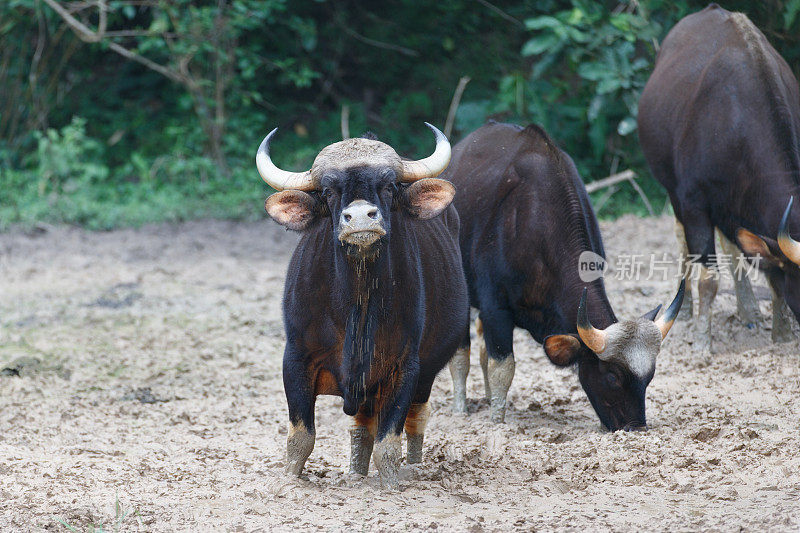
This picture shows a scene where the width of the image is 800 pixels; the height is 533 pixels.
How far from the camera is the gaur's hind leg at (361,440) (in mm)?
4969

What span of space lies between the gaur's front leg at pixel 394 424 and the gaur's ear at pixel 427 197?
27.4 inches

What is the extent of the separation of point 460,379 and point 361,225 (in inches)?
106

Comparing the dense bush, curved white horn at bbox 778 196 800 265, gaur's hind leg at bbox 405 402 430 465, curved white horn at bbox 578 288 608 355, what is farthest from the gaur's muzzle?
the dense bush

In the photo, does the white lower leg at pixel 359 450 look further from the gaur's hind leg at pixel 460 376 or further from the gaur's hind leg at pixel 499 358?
the gaur's hind leg at pixel 460 376

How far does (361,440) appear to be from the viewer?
16.4 ft

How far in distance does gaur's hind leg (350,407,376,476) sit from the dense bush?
21.9 ft

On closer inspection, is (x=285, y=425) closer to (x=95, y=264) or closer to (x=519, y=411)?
(x=519, y=411)

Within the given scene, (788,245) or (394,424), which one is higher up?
(788,245)

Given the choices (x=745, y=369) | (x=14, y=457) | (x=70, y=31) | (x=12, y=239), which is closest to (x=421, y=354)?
(x=14, y=457)

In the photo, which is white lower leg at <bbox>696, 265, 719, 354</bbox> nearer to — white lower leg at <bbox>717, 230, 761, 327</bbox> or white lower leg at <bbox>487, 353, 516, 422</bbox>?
Answer: white lower leg at <bbox>717, 230, 761, 327</bbox>

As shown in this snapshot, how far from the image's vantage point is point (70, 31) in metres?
14.5

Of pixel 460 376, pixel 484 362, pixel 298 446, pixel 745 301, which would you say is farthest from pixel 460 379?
pixel 745 301

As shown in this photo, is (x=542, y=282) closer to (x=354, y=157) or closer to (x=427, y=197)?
(x=427, y=197)

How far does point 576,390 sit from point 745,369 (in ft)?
3.93
